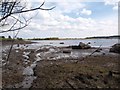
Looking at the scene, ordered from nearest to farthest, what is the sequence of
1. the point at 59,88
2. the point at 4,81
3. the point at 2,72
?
1. the point at 59,88
2. the point at 4,81
3. the point at 2,72

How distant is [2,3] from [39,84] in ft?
47.1

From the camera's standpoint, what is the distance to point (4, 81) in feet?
58.7

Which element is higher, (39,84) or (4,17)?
(4,17)

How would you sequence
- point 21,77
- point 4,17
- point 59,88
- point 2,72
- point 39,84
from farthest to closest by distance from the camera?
point 2,72
point 21,77
point 39,84
point 59,88
point 4,17

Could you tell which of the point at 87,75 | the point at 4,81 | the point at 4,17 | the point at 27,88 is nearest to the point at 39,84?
the point at 27,88

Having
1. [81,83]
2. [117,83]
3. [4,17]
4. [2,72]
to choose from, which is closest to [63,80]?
[81,83]

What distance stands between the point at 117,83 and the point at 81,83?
2582 mm

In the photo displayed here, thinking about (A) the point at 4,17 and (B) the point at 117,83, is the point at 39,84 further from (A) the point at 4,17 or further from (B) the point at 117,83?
(A) the point at 4,17

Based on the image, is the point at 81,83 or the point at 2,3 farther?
the point at 81,83

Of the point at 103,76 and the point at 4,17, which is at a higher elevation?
the point at 4,17

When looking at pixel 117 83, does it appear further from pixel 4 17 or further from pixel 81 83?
pixel 4 17

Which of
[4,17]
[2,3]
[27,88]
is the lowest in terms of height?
[27,88]

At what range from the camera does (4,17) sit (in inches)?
112

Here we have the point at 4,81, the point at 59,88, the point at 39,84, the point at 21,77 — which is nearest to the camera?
the point at 59,88
